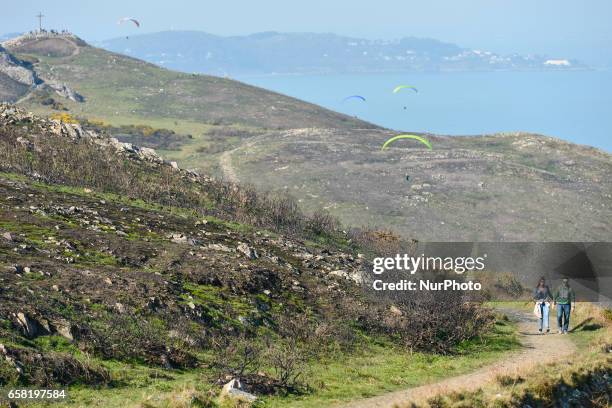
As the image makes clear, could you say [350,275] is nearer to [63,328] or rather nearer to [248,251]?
[248,251]

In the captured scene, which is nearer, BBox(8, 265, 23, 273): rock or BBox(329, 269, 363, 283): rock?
BBox(8, 265, 23, 273): rock

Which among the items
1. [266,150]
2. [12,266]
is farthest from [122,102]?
[12,266]

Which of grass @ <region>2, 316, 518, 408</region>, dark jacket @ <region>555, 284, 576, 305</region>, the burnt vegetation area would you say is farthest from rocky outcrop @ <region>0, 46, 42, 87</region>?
dark jacket @ <region>555, 284, 576, 305</region>

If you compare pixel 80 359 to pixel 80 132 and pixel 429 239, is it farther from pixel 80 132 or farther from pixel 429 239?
pixel 429 239

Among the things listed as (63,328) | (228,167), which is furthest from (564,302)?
(228,167)

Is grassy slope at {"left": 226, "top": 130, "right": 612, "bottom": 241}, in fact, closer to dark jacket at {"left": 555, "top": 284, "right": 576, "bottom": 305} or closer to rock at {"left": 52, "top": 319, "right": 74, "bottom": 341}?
dark jacket at {"left": 555, "top": 284, "right": 576, "bottom": 305}

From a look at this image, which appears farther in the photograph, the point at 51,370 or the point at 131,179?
the point at 131,179
